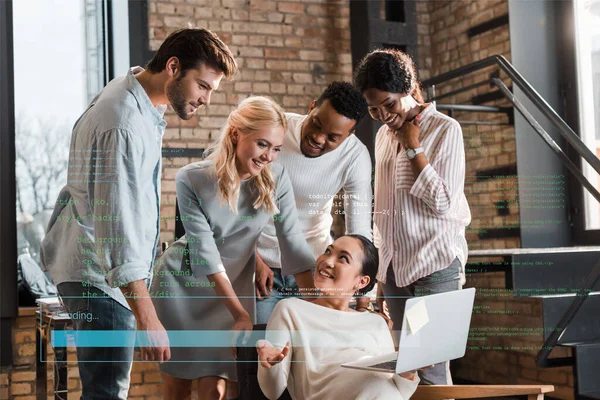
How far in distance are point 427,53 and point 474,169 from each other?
1.57ft

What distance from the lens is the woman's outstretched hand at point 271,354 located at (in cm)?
220

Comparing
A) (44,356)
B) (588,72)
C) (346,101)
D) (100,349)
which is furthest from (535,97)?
(44,356)

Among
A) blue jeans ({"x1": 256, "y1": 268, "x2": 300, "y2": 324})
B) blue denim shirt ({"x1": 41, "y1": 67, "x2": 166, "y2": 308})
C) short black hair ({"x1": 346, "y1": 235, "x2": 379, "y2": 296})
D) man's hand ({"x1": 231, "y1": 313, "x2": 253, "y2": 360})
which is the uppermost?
blue denim shirt ({"x1": 41, "y1": 67, "x2": 166, "y2": 308})

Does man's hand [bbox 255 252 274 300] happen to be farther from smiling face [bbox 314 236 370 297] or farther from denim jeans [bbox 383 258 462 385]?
denim jeans [bbox 383 258 462 385]

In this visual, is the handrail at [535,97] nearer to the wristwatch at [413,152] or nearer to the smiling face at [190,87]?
the wristwatch at [413,152]

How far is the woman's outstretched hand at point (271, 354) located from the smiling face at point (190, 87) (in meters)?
0.73

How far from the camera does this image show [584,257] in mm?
3043

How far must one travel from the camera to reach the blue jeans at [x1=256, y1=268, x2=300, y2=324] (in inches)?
94.2

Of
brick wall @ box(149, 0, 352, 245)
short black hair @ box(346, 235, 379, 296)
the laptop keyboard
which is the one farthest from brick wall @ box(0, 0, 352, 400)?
the laptop keyboard

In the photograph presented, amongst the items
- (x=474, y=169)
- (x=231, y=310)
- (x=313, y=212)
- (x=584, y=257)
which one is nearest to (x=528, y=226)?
(x=584, y=257)

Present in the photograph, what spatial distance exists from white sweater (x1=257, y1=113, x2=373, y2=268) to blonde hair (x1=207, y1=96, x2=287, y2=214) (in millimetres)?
57

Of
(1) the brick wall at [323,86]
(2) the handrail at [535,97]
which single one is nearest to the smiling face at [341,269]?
(1) the brick wall at [323,86]

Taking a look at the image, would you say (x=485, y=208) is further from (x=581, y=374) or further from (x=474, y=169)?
(x=581, y=374)

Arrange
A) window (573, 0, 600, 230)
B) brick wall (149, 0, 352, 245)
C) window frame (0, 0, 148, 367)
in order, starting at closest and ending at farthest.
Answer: brick wall (149, 0, 352, 245), window frame (0, 0, 148, 367), window (573, 0, 600, 230)
